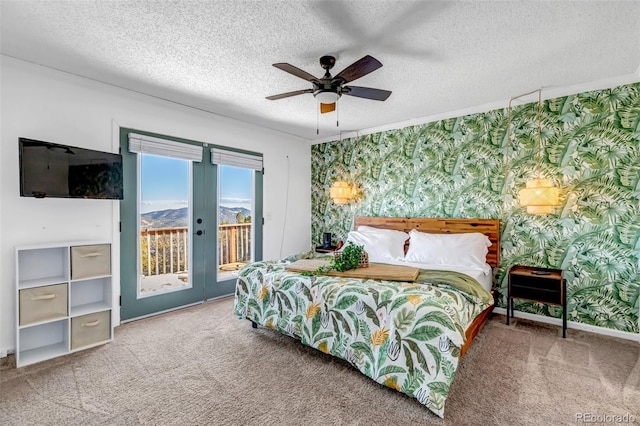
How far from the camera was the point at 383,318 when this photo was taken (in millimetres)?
2180

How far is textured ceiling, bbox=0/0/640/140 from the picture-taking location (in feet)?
6.56

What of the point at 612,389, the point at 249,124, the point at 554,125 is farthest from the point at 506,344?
the point at 249,124

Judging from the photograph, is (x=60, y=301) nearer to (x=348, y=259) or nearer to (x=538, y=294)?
(x=348, y=259)

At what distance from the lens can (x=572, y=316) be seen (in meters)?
3.24

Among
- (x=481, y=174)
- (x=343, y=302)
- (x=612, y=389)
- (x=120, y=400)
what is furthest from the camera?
(x=481, y=174)

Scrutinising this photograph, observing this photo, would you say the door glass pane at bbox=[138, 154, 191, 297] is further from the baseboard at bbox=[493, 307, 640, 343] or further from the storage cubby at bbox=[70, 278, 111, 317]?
the baseboard at bbox=[493, 307, 640, 343]

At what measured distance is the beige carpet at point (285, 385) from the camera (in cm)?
190

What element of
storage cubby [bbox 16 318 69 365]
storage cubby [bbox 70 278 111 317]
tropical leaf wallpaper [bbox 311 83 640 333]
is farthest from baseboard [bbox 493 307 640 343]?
storage cubby [bbox 16 318 69 365]

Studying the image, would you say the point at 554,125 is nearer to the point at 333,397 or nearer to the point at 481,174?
the point at 481,174

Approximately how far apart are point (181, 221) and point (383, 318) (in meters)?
2.87

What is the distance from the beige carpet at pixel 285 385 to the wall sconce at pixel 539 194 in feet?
4.35

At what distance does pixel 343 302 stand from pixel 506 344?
176cm

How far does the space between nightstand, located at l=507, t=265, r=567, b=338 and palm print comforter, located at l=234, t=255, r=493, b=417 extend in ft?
2.47

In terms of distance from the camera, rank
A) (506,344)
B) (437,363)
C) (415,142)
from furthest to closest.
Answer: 1. (415,142)
2. (506,344)
3. (437,363)
